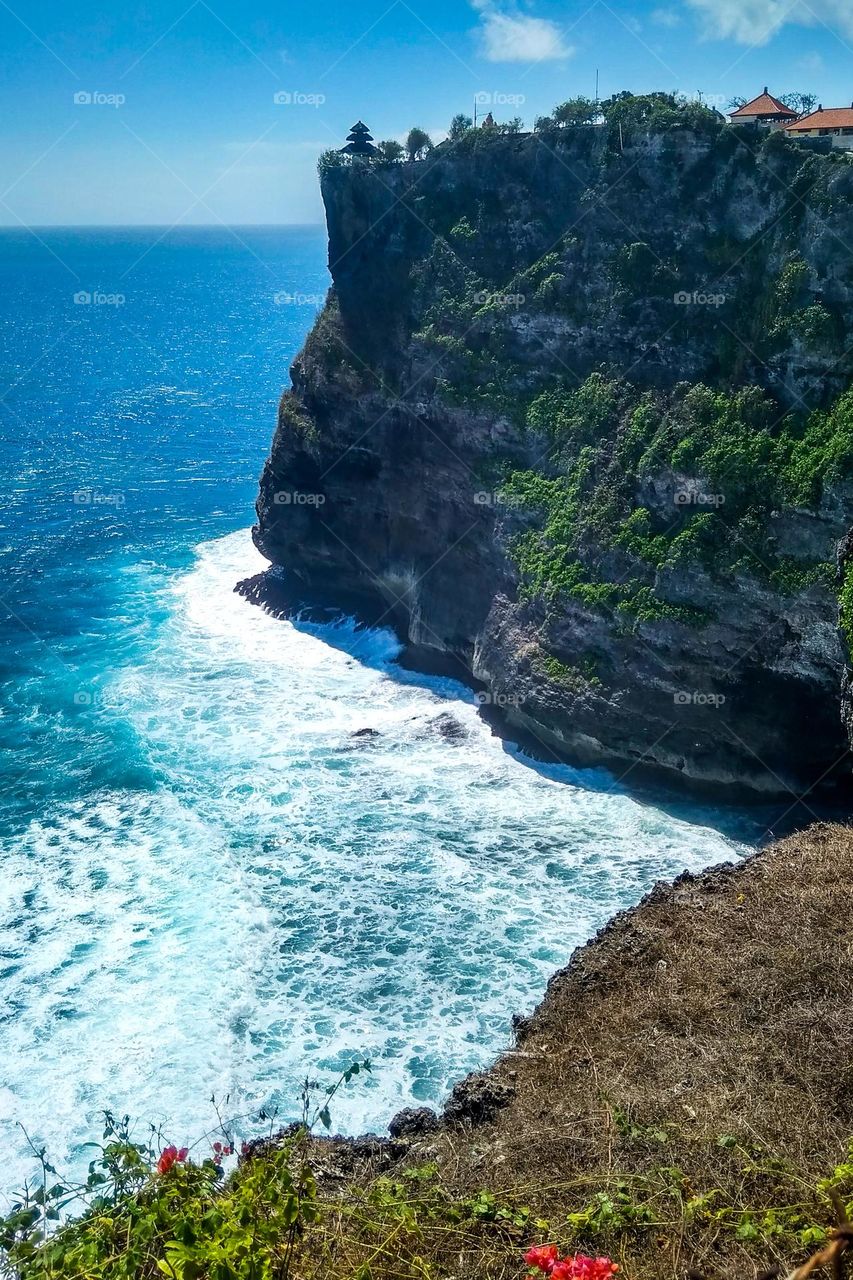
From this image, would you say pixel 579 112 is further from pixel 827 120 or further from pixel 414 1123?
pixel 414 1123

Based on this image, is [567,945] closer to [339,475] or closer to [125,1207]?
[125,1207]

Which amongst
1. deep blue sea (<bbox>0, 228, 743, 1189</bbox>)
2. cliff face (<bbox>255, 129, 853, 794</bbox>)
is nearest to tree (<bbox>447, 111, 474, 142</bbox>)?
cliff face (<bbox>255, 129, 853, 794</bbox>)

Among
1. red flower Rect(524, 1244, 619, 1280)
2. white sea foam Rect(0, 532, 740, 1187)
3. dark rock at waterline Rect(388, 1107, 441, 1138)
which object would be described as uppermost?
red flower Rect(524, 1244, 619, 1280)

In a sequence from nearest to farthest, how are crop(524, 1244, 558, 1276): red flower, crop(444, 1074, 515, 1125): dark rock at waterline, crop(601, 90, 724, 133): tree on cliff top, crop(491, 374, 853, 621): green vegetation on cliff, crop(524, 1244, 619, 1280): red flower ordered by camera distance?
crop(524, 1244, 619, 1280): red flower
crop(524, 1244, 558, 1276): red flower
crop(444, 1074, 515, 1125): dark rock at waterline
crop(491, 374, 853, 621): green vegetation on cliff
crop(601, 90, 724, 133): tree on cliff top

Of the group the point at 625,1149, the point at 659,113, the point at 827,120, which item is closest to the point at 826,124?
the point at 827,120

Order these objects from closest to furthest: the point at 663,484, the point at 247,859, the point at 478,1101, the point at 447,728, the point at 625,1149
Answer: the point at 625,1149 → the point at 478,1101 → the point at 247,859 → the point at 663,484 → the point at 447,728

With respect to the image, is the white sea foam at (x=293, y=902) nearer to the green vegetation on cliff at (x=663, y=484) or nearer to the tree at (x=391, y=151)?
the green vegetation on cliff at (x=663, y=484)

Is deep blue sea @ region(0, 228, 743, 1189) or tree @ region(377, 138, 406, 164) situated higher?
tree @ region(377, 138, 406, 164)

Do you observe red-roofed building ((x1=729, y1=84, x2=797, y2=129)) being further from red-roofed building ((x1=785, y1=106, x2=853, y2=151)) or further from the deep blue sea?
the deep blue sea
